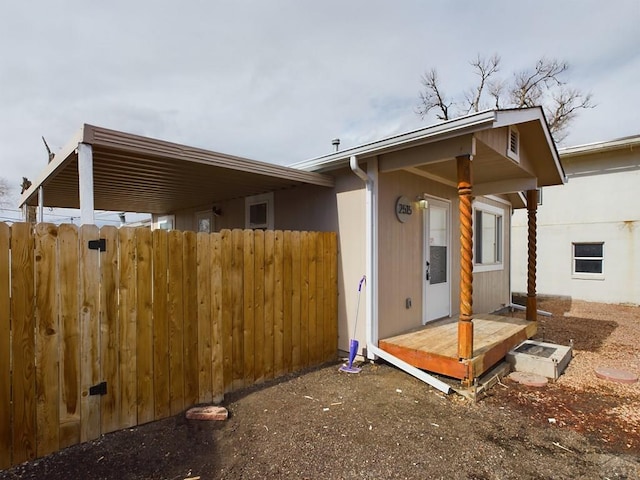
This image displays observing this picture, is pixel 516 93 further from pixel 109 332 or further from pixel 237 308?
pixel 109 332

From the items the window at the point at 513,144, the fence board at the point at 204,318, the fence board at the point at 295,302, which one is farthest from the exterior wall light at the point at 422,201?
the fence board at the point at 204,318

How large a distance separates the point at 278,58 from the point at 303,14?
2249 mm

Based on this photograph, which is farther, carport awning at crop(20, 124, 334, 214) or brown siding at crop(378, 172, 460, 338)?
brown siding at crop(378, 172, 460, 338)

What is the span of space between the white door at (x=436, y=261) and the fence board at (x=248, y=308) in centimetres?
295

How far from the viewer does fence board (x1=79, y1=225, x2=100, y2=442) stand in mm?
2635

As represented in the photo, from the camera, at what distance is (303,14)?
6.45 m

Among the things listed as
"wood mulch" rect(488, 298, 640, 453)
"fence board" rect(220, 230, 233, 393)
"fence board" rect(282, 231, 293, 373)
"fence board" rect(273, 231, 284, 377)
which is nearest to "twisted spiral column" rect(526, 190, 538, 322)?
"wood mulch" rect(488, 298, 640, 453)

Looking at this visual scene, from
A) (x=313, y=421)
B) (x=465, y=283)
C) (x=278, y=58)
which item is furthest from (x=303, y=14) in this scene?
(x=313, y=421)

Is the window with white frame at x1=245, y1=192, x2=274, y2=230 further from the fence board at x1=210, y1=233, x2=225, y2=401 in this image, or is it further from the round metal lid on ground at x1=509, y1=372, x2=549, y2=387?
the round metal lid on ground at x1=509, y1=372, x2=549, y2=387

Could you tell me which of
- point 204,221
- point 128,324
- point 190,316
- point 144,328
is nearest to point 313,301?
point 190,316

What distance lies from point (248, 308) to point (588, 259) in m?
11.1

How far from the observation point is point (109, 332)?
2.77 meters

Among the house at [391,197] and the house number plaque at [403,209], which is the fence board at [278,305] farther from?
the house number plaque at [403,209]

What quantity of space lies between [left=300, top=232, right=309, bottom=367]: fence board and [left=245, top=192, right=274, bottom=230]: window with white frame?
186 cm
